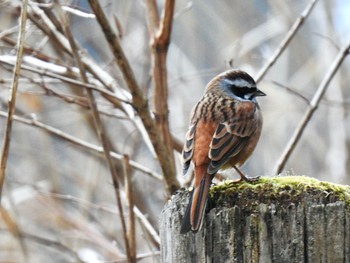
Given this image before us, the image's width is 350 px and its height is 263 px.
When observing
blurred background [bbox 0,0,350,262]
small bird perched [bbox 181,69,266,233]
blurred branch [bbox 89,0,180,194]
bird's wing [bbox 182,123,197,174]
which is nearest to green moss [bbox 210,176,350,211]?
small bird perched [bbox 181,69,266,233]

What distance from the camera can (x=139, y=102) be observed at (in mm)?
4305

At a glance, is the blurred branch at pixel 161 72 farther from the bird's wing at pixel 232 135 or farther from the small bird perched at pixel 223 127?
the bird's wing at pixel 232 135

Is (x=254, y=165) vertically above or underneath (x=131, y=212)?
above

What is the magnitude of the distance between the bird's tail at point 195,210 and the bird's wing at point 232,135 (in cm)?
75

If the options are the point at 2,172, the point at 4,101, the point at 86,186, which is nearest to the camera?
the point at 2,172

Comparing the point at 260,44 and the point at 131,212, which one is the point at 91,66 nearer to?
the point at 131,212

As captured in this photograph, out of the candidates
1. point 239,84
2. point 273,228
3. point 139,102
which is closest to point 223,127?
point 139,102

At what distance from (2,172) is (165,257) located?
3.53 feet

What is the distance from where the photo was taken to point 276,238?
7.97 ft

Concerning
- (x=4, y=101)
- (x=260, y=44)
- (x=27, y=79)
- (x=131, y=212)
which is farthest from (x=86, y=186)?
(x=260, y=44)

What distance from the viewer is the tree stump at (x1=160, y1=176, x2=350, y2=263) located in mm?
2410

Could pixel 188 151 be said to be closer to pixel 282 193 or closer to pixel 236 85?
pixel 236 85

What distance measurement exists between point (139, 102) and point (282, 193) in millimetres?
1880

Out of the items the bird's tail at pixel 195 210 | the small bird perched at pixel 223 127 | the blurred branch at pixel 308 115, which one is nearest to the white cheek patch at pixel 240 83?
A: the small bird perched at pixel 223 127
